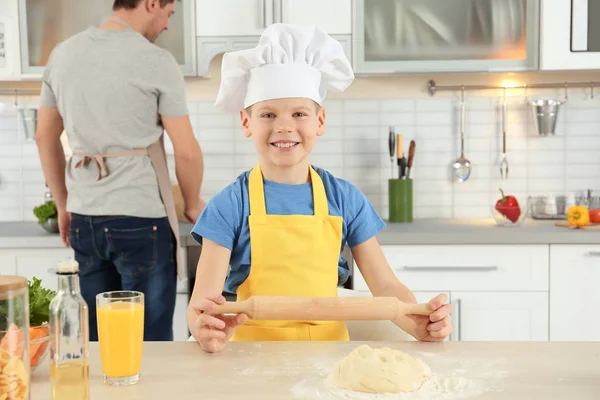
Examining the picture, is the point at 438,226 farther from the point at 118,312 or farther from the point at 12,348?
the point at 12,348

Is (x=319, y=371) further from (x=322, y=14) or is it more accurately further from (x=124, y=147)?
(x=322, y=14)

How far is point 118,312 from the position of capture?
105 cm

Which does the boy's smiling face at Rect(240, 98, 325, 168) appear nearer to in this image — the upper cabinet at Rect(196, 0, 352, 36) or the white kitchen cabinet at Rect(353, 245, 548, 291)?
the white kitchen cabinet at Rect(353, 245, 548, 291)

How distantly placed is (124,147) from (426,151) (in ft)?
4.50

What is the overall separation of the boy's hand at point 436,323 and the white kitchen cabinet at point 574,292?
1437 mm

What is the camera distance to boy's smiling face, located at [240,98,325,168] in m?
1.46

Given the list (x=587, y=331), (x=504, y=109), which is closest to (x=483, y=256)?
(x=587, y=331)

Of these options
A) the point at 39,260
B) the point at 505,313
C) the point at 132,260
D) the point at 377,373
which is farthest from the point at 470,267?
the point at 377,373

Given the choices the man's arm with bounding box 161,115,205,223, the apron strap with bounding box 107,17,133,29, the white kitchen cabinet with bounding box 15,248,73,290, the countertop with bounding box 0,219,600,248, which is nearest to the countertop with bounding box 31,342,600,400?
the man's arm with bounding box 161,115,205,223

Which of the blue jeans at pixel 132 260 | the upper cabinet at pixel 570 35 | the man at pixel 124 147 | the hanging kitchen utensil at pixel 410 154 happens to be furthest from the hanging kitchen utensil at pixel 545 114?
the blue jeans at pixel 132 260

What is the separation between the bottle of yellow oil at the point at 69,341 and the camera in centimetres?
Answer: 93

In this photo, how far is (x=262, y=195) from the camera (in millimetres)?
1525

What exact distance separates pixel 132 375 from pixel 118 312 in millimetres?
93

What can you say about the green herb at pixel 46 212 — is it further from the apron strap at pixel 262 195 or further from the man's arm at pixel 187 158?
the apron strap at pixel 262 195
